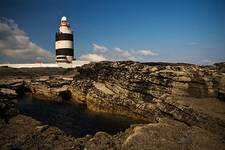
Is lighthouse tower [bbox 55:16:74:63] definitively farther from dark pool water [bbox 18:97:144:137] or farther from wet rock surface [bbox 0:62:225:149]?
dark pool water [bbox 18:97:144:137]

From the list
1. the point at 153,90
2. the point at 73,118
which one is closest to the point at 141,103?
the point at 153,90

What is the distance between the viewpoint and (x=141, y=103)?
2747 cm

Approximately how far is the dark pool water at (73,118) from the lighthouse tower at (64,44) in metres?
25.6

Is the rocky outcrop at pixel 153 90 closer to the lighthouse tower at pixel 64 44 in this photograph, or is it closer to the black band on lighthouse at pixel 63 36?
the lighthouse tower at pixel 64 44

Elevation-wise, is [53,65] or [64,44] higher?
[64,44]

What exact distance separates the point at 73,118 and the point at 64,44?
3491 cm

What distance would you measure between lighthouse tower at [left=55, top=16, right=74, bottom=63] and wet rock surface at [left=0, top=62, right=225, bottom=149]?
17849mm

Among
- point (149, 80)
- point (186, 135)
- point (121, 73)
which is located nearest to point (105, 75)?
point (121, 73)

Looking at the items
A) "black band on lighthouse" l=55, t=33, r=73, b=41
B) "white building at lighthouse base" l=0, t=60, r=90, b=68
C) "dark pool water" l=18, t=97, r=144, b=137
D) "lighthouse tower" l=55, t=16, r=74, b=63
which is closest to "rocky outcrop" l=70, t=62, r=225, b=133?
"dark pool water" l=18, t=97, r=144, b=137

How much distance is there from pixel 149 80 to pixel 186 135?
11018mm

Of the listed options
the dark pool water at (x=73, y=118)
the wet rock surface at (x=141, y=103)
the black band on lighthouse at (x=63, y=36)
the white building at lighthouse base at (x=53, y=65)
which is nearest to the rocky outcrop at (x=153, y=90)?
the wet rock surface at (x=141, y=103)

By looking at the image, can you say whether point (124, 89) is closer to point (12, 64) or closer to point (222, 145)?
point (222, 145)

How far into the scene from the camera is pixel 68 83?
4006 cm

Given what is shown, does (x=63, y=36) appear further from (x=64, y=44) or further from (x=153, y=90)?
(x=153, y=90)
